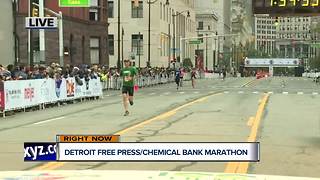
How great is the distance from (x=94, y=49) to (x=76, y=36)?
7203 millimetres

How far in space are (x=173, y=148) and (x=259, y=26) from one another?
18722 centimetres

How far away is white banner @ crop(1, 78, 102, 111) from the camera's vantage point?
21195mm

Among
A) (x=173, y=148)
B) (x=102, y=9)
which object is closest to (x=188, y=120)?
(x=173, y=148)

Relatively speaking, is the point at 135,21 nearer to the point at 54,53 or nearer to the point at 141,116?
the point at 54,53

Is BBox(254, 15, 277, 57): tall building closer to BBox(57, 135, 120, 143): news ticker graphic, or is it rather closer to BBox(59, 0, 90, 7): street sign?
BBox(59, 0, 90, 7): street sign

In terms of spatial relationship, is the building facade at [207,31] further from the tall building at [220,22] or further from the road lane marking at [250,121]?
the road lane marking at [250,121]

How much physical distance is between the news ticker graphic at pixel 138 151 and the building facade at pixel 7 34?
148 feet

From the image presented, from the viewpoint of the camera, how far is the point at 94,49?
6594 cm

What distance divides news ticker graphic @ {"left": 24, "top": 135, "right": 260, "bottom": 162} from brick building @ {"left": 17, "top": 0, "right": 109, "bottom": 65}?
143 feet

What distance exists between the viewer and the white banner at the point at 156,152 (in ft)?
13.6

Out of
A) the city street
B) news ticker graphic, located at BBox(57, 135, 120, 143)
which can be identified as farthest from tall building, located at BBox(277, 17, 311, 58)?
news ticker graphic, located at BBox(57, 135, 120, 143)

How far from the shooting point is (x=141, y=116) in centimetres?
1922

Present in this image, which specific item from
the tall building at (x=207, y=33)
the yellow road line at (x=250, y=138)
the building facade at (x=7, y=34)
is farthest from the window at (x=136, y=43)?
the yellow road line at (x=250, y=138)

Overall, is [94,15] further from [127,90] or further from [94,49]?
[127,90]
